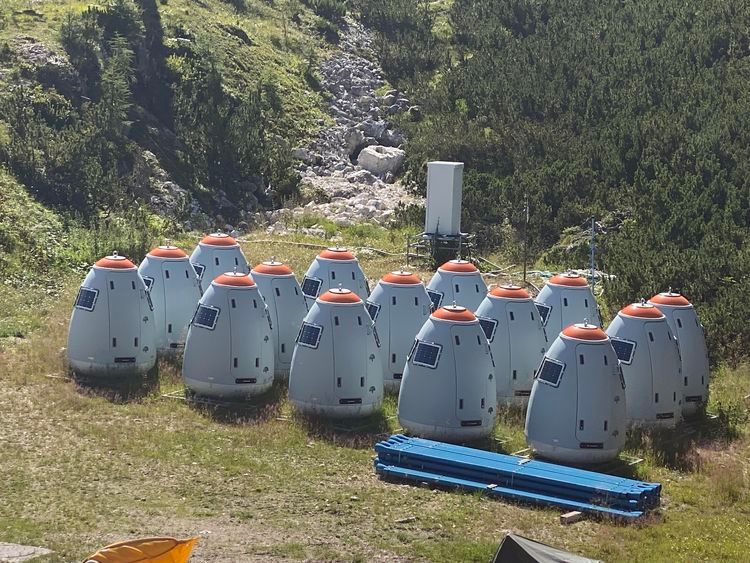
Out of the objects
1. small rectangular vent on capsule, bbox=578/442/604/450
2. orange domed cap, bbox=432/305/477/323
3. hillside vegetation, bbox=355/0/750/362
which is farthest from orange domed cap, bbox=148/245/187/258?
hillside vegetation, bbox=355/0/750/362

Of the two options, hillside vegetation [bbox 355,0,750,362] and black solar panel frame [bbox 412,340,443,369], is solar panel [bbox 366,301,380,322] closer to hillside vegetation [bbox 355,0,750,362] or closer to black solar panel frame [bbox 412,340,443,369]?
black solar panel frame [bbox 412,340,443,369]

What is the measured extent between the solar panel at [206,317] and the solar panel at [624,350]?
813 centimetres

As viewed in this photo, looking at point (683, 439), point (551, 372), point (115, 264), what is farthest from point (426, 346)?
point (115, 264)

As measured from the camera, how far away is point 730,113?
146 feet

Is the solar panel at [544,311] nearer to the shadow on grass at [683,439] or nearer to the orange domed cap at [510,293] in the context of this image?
the orange domed cap at [510,293]

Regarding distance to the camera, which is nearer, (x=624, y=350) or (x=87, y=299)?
(x=624, y=350)

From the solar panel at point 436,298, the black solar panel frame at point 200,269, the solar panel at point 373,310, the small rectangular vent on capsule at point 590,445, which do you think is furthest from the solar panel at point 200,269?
the small rectangular vent on capsule at point 590,445

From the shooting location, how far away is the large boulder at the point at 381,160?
51844 mm

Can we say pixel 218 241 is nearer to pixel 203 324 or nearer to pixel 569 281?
pixel 203 324

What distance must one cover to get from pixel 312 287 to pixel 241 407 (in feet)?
16.0

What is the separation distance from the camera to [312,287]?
2772 cm

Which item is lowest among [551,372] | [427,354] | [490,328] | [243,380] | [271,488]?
[271,488]

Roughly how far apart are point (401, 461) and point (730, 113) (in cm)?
2953

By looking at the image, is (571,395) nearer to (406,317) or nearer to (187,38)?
(406,317)
